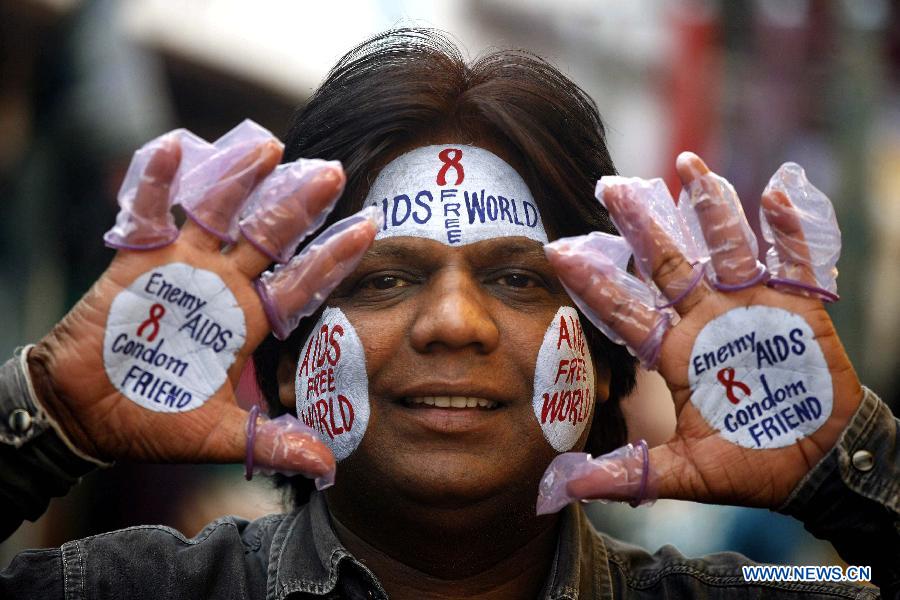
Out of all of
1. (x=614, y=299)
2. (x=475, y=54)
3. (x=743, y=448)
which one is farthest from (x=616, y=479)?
(x=475, y=54)

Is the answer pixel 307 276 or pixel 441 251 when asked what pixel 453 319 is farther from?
pixel 307 276

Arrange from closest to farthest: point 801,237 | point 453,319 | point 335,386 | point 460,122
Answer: point 801,237
point 453,319
point 335,386
point 460,122

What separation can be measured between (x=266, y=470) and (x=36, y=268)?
3.24m

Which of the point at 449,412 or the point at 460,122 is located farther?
the point at 460,122

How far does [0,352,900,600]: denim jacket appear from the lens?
2.53m

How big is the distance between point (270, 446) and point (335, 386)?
15.1 inches

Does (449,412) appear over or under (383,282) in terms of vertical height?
under

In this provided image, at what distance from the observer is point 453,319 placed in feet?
8.87

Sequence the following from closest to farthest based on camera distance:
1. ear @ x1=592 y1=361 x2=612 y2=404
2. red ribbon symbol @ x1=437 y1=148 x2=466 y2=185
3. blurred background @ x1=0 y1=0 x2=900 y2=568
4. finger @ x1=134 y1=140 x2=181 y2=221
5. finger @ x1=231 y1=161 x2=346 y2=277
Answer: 1. finger @ x1=134 y1=140 x2=181 y2=221
2. finger @ x1=231 y1=161 x2=346 y2=277
3. red ribbon symbol @ x1=437 y1=148 x2=466 y2=185
4. ear @ x1=592 y1=361 x2=612 y2=404
5. blurred background @ x1=0 y1=0 x2=900 y2=568

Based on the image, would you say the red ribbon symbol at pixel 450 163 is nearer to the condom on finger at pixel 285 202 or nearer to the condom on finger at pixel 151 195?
the condom on finger at pixel 285 202

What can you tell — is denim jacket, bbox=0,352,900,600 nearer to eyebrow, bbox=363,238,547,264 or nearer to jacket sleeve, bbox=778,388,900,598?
jacket sleeve, bbox=778,388,900,598

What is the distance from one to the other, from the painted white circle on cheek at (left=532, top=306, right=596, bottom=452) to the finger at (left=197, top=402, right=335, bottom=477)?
22.3 inches

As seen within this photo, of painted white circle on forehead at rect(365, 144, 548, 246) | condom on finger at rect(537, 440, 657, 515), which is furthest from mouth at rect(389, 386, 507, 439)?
painted white circle on forehead at rect(365, 144, 548, 246)

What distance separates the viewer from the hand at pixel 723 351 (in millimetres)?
2525
